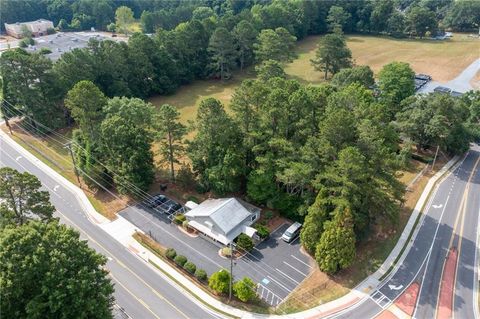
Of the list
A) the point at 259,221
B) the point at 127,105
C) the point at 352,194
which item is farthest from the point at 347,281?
the point at 127,105

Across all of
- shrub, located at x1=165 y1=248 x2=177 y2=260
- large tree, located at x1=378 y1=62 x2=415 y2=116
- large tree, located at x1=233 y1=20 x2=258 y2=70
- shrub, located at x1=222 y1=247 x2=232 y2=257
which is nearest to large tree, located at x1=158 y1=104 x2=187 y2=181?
shrub, located at x1=165 y1=248 x2=177 y2=260

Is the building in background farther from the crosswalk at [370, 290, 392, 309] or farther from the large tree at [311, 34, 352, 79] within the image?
the crosswalk at [370, 290, 392, 309]

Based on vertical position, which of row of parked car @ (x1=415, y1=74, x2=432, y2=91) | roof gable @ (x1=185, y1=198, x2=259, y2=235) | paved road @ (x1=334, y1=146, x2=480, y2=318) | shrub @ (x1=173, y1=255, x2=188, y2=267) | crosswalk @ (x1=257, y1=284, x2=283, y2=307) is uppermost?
row of parked car @ (x1=415, y1=74, x2=432, y2=91)

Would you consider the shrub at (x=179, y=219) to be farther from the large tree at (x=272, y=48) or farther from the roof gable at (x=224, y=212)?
the large tree at (x=272, y=48)

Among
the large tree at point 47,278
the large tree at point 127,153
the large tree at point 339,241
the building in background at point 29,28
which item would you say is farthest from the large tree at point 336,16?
the large tree at point 47,278

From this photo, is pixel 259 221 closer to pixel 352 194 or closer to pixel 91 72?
pixel 352 194

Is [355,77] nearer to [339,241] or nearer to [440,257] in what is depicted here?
[440,257]
